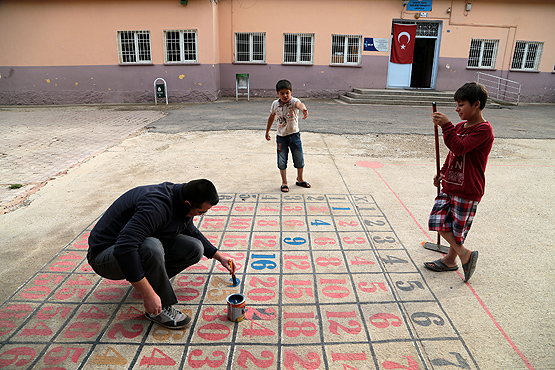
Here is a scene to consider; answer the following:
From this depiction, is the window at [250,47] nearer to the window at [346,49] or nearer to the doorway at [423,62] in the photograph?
the window at [346,49]

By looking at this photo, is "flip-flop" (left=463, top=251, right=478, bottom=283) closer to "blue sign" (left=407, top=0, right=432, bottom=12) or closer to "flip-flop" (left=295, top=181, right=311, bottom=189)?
"flip-flop" (left=295, top=181, right=311, bottom=189)

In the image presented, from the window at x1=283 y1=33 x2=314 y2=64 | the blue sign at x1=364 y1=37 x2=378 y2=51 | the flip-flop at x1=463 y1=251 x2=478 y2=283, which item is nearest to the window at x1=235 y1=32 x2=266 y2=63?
the window at x1=283 y1=33 x2=314 y2=64

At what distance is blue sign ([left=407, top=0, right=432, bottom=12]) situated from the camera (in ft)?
50.8

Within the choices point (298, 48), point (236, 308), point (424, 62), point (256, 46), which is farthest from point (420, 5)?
point (236, 308)

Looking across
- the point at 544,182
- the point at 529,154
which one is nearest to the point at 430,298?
the point at 544,182

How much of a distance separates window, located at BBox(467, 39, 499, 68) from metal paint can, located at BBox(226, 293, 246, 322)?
17.1 m

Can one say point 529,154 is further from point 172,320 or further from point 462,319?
point 172,320

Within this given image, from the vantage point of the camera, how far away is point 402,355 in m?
2.38

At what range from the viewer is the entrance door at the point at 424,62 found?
16062 mm

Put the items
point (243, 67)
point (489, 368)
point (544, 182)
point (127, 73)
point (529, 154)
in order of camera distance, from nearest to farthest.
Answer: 1. point (489, 368)
2. point (544, 182)
3. point (529, 154)
4. point (127, 73)
5. point (243, 67)

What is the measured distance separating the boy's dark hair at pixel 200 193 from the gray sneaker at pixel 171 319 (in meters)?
0.74

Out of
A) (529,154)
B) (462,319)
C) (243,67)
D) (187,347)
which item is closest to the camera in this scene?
(187,347)

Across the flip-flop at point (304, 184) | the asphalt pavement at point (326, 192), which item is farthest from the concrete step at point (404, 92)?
the flip-flop at point (304, 184)

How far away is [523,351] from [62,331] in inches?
116
